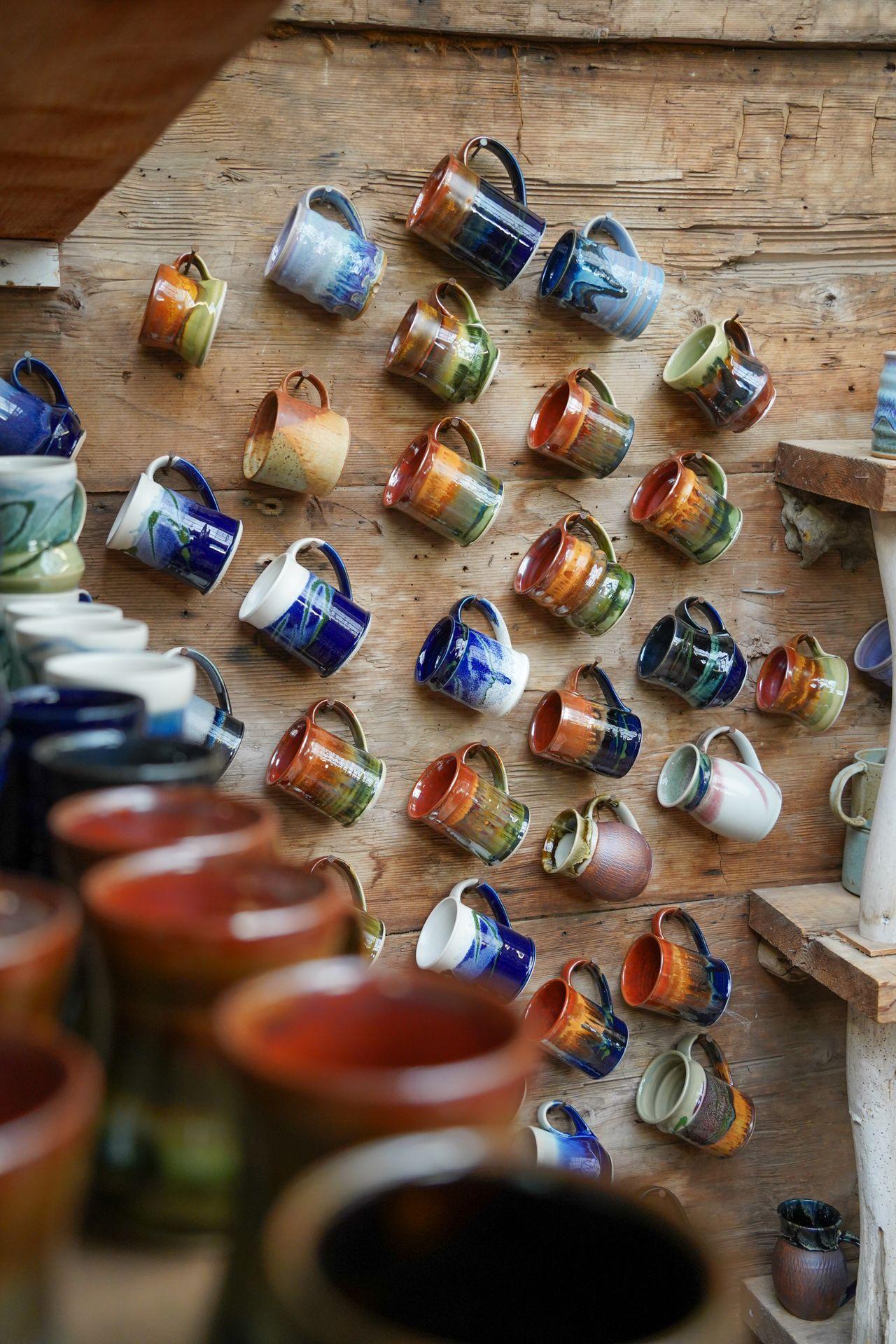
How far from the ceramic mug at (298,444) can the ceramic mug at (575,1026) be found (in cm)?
77

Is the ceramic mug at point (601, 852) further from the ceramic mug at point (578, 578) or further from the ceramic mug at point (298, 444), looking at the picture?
the ceramic mug at point (298, 444)

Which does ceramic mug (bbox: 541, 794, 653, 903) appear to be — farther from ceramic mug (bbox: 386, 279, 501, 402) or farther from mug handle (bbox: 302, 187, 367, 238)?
mug handle (bbox: 302, 187, 367, 238)

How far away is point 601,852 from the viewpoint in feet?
5.39

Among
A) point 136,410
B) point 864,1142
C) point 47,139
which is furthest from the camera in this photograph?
point 864,1142

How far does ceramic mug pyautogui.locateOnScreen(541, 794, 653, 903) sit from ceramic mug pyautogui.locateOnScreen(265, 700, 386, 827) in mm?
293

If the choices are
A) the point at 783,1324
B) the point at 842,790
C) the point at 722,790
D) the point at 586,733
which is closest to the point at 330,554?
the point at 586,733

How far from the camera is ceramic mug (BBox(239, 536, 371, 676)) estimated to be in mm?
1412

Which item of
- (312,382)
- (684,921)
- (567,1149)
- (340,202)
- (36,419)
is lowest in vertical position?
(567,1149)

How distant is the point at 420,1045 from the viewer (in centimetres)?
33

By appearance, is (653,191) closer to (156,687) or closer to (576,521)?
(576,521)

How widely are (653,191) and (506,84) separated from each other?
0.24m

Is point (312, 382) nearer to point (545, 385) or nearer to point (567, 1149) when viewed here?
A: point (545, 385)

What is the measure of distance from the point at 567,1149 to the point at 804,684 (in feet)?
2.39

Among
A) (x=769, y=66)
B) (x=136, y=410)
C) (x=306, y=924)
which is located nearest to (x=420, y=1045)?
(x=306, y=924)
